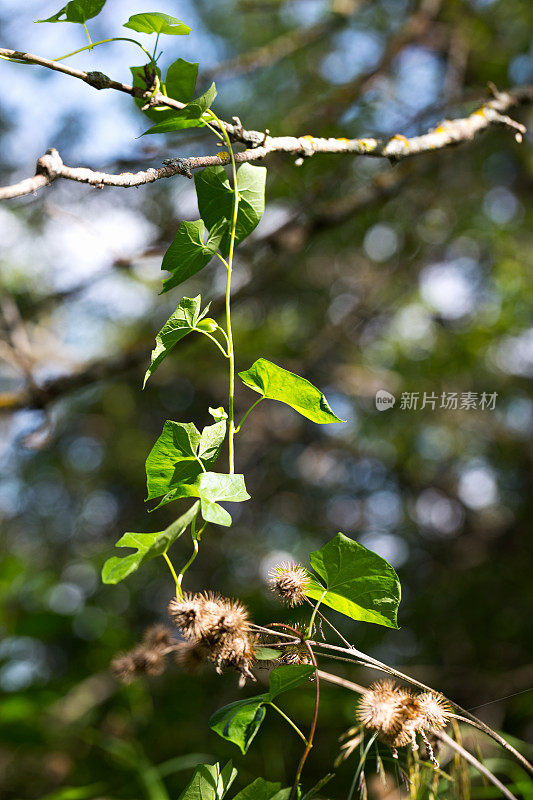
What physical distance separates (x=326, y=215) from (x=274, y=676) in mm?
984

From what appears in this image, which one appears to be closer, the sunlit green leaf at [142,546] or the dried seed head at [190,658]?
the sunlit green leaf at [142,546]

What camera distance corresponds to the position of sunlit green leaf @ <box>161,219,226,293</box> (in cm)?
41

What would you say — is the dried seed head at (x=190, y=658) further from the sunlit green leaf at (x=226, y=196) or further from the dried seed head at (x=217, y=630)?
the sunlit green leaf at (x=226, y=196)

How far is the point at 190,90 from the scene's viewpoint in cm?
44

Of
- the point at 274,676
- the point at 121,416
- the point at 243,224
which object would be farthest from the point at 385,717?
the point at 121,416

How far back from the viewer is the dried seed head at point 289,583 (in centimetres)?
38

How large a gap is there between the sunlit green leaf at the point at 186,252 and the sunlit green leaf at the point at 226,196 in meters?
0.01

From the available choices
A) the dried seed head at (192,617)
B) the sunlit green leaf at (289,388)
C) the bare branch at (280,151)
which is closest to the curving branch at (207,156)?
the bare branch at (280,151)

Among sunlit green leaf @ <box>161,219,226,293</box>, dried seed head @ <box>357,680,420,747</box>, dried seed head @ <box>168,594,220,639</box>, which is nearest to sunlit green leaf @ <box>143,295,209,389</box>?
sunlit green leaf @ <box>161,219,226,293</box>

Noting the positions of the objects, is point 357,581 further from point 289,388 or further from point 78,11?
point 78,11

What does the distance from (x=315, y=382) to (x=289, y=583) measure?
2072mm

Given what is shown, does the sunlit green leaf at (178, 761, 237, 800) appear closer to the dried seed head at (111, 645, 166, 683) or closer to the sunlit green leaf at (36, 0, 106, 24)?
the dried seed head at (111, 645, 166, 683)

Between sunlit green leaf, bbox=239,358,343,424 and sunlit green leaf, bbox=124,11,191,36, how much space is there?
0.23 m

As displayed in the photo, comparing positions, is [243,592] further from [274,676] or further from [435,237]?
[274,676]
